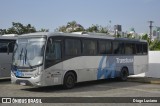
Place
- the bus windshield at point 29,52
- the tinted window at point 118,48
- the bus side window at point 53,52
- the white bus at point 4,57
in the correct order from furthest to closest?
the tinted window at point 118,48
the white bus at point 4,57
the bus side window at point 53,52
the bus windshield at point 29,52

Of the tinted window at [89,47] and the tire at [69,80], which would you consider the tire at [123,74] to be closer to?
the tinted window at [89,47]

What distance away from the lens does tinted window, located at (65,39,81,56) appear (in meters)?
18.2

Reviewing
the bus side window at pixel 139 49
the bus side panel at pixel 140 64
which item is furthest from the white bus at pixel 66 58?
the bus side window at pixel 139 49

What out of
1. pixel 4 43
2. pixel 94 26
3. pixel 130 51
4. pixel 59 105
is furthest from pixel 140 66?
pixel 94 26

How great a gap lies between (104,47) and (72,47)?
3.45 meters

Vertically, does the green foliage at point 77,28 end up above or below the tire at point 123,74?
above

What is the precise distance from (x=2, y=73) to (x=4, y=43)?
6.18ft

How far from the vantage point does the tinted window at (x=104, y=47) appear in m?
21.2


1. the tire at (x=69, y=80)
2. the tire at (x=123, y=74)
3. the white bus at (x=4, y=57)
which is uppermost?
the white bus at (x=4, y=57)

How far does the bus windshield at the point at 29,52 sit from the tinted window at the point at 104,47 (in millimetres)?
5260

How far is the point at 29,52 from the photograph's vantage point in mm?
17000

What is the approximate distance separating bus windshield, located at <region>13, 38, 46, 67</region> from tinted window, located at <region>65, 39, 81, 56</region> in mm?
1768

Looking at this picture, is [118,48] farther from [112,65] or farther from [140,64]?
[140,64]

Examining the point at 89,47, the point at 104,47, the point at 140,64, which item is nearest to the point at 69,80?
the point at 89,47
